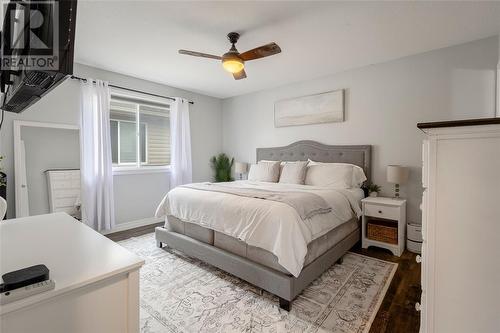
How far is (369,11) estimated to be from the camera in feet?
7.12

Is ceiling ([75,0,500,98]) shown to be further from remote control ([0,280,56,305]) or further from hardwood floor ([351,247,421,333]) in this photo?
hardwood floor ([351,247,421,333])

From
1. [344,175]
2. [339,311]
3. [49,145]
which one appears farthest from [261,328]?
[49,145]

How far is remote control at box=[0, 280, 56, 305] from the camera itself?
0.63m

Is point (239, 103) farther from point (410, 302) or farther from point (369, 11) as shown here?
point (410, 302)

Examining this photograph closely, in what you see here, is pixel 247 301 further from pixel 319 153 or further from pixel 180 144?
pixel 180 144

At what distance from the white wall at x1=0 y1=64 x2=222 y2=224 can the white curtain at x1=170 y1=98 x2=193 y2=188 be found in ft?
0.72

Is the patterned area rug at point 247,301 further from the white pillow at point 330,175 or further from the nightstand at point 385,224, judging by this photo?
the white pillow at point 330,175

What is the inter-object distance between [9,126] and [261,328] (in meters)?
3.65

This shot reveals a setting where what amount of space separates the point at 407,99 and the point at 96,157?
450 cm

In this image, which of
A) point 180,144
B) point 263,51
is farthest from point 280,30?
point 180,144

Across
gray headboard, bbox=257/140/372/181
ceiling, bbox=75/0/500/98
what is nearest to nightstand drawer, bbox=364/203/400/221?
gray headboard, bbox=257/140/372/181

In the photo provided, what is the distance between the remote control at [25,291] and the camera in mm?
629

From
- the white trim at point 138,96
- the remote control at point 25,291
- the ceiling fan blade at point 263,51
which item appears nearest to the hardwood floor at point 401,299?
the remote control at point 25,291

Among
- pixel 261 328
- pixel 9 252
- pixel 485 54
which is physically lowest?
pixel 261 328
